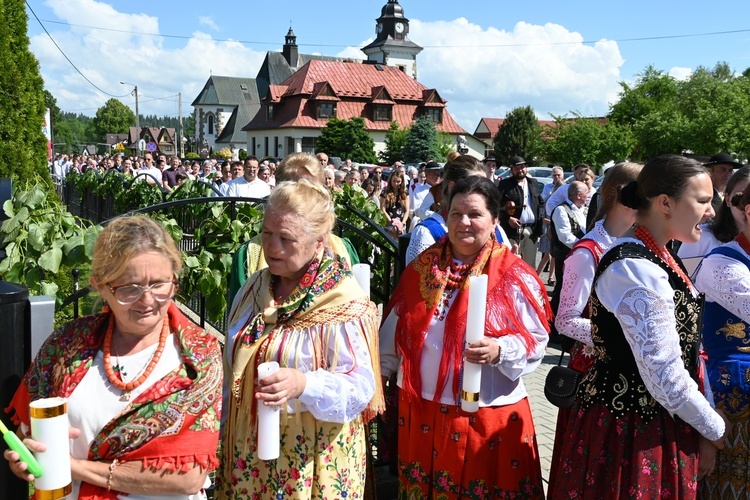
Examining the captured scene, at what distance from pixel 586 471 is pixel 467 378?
561mm

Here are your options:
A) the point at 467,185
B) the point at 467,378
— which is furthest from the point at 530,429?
the point at 467,185

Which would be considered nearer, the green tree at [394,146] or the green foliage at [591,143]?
the green foliage at [591,143]

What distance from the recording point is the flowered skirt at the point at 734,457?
281 centimetres

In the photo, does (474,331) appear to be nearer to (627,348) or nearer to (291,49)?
(627,348)

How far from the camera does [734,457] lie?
2828 millimetres

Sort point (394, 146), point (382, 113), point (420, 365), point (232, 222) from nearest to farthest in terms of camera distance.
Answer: point (420, 365)
point (232, 222)
point (394, 146)
point (382, 113)

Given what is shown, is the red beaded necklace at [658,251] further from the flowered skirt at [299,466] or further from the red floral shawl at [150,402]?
the red floral shawl at [150,402]

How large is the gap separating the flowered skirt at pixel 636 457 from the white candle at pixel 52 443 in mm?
1821

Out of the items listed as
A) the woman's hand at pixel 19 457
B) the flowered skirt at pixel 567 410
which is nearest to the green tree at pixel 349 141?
the flowered skirt at pixel 567 410

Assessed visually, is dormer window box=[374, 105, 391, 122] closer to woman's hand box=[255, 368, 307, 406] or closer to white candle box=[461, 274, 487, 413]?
white candle box=[461, 274, 487, 413]

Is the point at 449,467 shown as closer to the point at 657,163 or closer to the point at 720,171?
the point at 657,163

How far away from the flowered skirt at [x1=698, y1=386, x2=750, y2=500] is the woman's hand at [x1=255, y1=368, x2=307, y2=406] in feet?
5.87

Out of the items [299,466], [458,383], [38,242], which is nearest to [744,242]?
[458,383]

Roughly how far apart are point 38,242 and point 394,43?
9101 centimetres
